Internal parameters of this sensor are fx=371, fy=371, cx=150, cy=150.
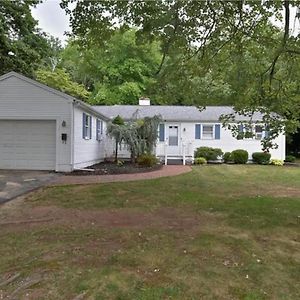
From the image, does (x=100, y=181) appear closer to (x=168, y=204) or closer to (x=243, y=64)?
(x=168, y=204)

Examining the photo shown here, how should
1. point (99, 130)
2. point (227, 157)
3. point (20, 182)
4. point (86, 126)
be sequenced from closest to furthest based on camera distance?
point (20, 182) → point (86, 126) → point (99, 130) → point (227, 157)

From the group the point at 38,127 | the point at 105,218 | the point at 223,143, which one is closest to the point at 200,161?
the point at 223,143

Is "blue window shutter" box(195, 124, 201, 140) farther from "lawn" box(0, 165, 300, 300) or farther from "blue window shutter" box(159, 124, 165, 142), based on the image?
Answer: "lawn" box(0, 165, 300, 300)

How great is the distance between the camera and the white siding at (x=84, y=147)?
52.5ft

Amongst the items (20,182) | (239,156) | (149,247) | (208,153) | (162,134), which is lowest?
(149,247)

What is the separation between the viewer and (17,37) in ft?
71.8

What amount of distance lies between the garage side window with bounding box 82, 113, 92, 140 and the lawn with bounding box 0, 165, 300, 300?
7648 millimetres

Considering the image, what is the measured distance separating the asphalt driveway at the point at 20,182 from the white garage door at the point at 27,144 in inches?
32.4

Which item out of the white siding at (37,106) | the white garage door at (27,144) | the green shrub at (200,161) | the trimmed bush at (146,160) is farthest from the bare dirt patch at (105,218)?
the green shrub at (200,161)

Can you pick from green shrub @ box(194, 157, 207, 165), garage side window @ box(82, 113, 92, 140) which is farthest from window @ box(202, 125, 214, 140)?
garage side window @ box(82, 113, 92, 140)

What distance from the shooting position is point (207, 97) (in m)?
12.7

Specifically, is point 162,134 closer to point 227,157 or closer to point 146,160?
point 227,157

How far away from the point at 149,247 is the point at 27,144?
11964mm

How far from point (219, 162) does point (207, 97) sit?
11018 millimetres
